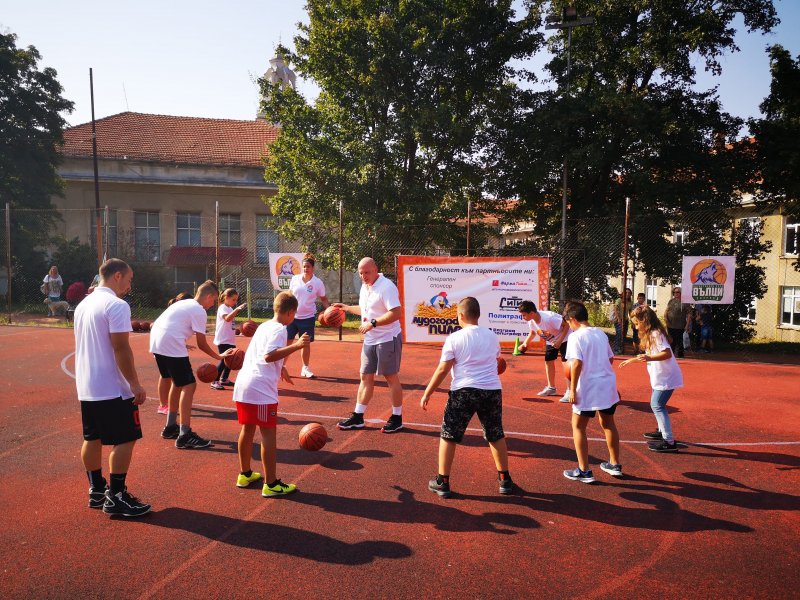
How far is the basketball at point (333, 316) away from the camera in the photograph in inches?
315

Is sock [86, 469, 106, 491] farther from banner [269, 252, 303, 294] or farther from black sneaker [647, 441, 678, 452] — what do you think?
banner [269, 252, 303, 294]

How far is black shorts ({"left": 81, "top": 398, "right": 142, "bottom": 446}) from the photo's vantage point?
4.81 metres

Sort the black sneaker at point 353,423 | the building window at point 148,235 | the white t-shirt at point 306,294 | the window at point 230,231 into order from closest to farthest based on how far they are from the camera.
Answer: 1. the black sneaker at point 353,423
2. the white t-shirt at point 306,294
3. the building window at point 148,235
4. the window at point 230,231

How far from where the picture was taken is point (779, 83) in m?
17.7

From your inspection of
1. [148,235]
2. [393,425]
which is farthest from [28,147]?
[393,425]

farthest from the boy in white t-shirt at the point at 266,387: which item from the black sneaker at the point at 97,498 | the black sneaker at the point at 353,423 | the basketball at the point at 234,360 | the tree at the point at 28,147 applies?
the tree at the point at 28,147

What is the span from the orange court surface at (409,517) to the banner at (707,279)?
5.27 m

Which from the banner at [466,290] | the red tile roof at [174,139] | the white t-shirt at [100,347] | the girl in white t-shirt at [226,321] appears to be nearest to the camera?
the white t-shirt at [100,347]

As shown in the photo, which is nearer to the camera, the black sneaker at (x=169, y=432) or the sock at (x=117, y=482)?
the sock at (x=117, y=482)

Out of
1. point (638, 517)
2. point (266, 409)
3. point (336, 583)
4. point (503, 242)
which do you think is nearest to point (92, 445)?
point (266, 409)

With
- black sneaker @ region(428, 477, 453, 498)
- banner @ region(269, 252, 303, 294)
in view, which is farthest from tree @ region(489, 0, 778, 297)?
black sneaker @ region(428, 477, 453, 498)

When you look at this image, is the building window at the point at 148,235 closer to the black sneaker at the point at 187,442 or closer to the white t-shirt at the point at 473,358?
the black sneaker at the point at 187,442

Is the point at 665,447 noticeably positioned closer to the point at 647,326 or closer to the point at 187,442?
the point at 647,326

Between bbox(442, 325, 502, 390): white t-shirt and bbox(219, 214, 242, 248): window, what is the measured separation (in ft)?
96.0
